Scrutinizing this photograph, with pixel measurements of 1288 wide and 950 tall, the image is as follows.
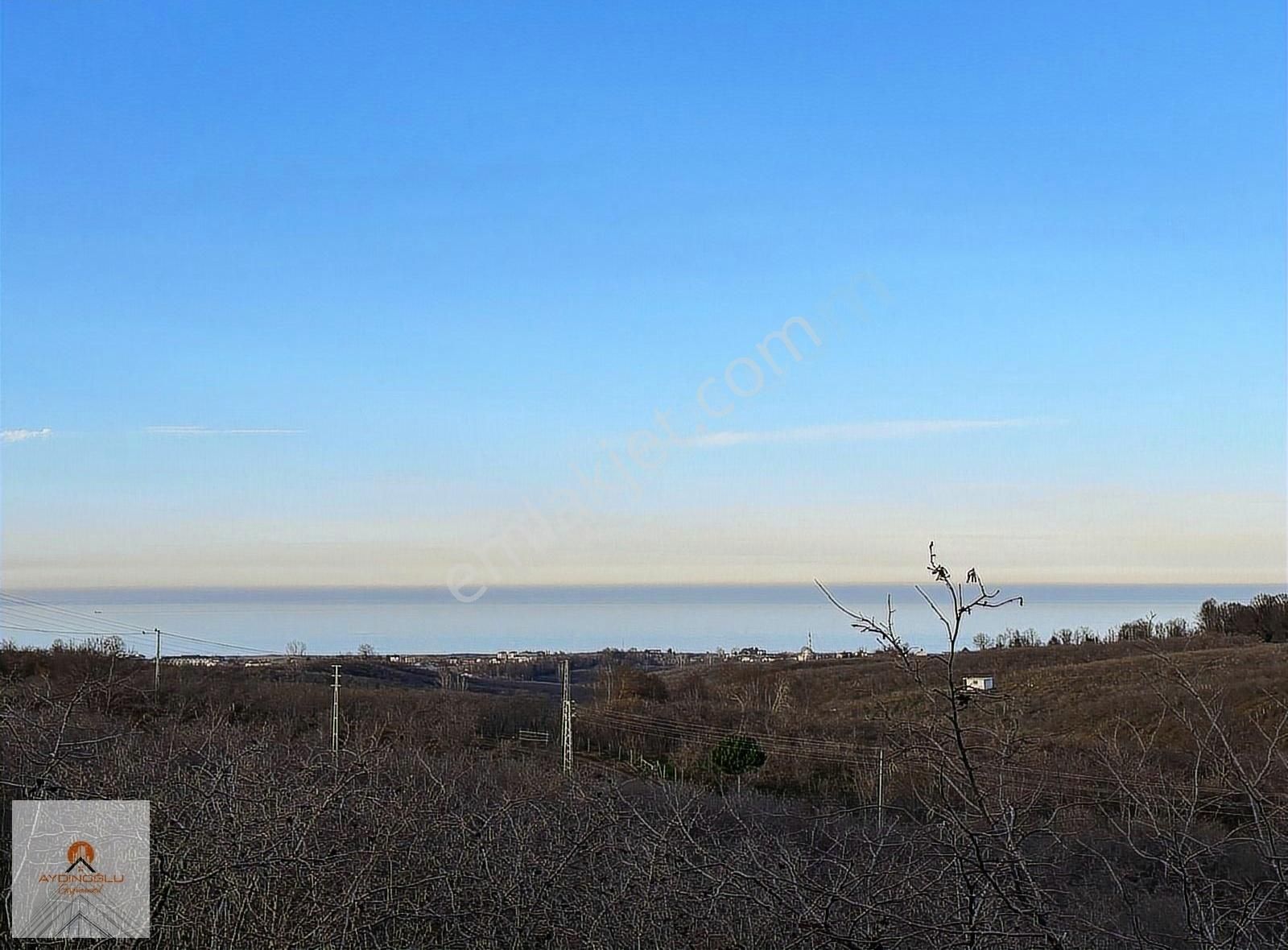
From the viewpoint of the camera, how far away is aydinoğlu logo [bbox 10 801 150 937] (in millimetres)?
5895

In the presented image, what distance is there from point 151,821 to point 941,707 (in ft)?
15.6

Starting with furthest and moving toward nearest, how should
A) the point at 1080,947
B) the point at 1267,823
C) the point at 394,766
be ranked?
1. the point at 394,766
2. the point at 1080,947
3. the point at 1267,823

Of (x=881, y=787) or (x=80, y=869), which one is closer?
(x=80, y=869)

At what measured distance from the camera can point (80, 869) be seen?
6.35 meters

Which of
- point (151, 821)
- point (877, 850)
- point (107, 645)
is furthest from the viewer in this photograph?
point (107, 645)

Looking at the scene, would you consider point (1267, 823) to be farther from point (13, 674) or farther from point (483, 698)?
point (483, 698)

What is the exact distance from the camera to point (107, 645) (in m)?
37.0

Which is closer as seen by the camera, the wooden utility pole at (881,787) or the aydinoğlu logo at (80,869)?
the wooden utility pole at (881,787)

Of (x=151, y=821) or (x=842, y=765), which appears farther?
(x=842, y=765)

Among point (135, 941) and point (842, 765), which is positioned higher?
point (135, 941)

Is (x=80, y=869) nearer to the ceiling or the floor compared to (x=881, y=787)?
nearer to the floor

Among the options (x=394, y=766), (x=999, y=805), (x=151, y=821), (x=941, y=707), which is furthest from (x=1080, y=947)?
(x=394, y=766)

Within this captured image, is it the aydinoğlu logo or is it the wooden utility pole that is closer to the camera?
the wooden utility pole

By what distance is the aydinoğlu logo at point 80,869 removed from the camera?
5895 millimetres
